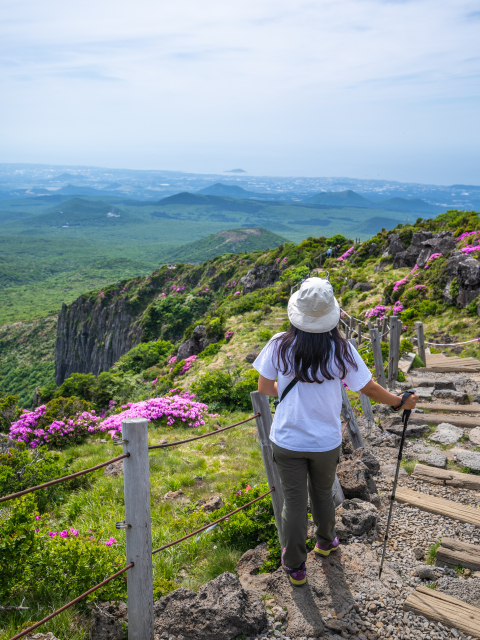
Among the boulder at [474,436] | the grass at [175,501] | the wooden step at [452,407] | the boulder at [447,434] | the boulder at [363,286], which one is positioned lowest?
the grass at [175,501]

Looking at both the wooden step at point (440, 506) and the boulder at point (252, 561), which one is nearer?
the boulder at point (252, 561)

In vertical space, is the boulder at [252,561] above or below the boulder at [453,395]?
above

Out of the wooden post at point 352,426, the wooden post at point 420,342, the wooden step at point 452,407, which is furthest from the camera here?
the wooden post at point 420,342

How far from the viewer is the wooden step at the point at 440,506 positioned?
4217mm

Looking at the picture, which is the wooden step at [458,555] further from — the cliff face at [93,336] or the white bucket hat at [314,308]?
the cliff face at [93,336]

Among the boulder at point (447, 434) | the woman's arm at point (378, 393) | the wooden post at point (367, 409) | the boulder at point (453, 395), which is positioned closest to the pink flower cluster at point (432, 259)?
the boulder at point (453, 395)

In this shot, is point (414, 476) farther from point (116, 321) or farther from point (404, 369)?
point (116, 321)

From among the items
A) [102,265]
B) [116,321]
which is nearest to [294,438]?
[116,321]

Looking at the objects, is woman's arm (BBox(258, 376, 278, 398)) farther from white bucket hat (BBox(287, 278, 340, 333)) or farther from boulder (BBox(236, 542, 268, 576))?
boulder (BBox(236, 542, 268, 576))

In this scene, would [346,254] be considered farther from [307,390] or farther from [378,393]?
[307,390]

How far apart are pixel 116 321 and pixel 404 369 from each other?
1700 inches

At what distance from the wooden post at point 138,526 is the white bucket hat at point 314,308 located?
1.23 m

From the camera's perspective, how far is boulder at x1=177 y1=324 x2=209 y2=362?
24.9 metres

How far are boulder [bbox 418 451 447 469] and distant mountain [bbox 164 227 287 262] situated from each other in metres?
152
